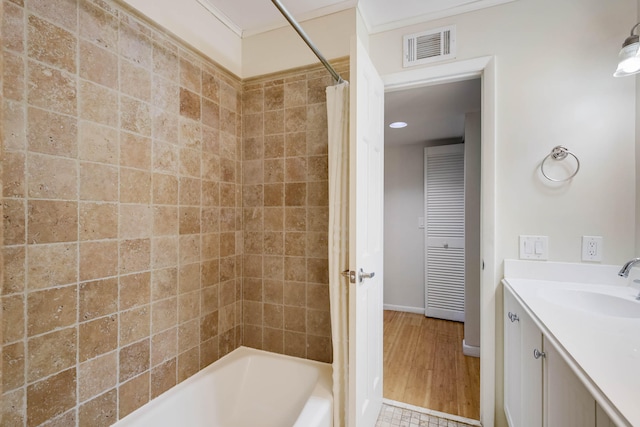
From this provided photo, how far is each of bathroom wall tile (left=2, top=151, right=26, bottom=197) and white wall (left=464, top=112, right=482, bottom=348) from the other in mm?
2937

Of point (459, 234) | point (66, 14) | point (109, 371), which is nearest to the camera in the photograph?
point (66, 14)

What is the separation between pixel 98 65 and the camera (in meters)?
1.21

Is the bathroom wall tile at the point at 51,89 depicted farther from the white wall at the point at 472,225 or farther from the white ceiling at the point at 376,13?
the white wall at the point at 472,225

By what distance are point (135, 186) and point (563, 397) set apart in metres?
1.74

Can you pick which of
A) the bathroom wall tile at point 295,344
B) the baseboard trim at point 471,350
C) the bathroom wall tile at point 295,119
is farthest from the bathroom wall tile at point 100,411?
the baseboard trim at point 471,350

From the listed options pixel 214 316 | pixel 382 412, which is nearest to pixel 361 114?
pixel 214 316

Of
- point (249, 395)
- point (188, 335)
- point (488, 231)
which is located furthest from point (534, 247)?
point (188, 335)

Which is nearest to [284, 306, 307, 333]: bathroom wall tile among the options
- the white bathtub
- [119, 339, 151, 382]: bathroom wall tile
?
the white bathtub

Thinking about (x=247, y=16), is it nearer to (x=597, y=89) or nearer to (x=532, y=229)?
(x=597, y=89)

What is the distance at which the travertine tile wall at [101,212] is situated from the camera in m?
1.00

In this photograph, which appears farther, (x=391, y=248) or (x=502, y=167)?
(x=391, y=248)

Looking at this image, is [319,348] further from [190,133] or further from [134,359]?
[190,133]

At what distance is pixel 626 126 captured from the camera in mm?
1449

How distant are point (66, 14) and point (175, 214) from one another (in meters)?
0.89
